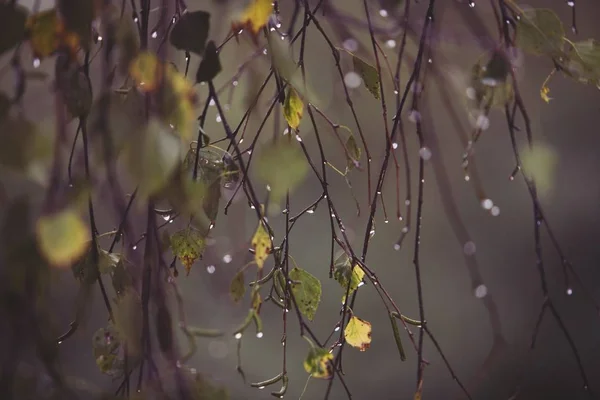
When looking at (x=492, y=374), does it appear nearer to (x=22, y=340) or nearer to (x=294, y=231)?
(x=294, y=231)

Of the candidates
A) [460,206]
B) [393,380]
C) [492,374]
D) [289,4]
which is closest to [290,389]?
[393,380]

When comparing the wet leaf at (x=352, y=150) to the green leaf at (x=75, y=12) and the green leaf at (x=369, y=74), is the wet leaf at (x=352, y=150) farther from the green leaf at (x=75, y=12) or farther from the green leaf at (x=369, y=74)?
the green leaf at (x=75, y=12)

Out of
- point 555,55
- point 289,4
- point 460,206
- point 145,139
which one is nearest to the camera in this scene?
point 145,139

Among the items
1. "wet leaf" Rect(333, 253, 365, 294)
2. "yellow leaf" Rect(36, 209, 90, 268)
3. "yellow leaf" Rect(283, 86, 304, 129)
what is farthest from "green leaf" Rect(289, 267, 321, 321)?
"yellow leaf" Rect(36, 209, 90, 268)

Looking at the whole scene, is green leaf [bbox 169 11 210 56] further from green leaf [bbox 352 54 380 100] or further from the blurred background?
the blurred background

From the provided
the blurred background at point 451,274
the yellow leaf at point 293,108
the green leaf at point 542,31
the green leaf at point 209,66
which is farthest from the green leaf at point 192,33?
the blurred background at point 451,274

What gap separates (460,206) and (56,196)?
4.15 ft

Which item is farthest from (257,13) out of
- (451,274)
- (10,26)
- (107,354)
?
(451,274)

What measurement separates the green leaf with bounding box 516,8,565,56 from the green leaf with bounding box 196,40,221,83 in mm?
210

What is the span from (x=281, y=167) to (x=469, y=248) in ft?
3.66

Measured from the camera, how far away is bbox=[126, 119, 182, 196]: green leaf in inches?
11.6

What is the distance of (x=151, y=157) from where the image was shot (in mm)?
300

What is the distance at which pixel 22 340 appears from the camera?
1.12ft

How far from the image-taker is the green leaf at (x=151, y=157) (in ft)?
0.97
